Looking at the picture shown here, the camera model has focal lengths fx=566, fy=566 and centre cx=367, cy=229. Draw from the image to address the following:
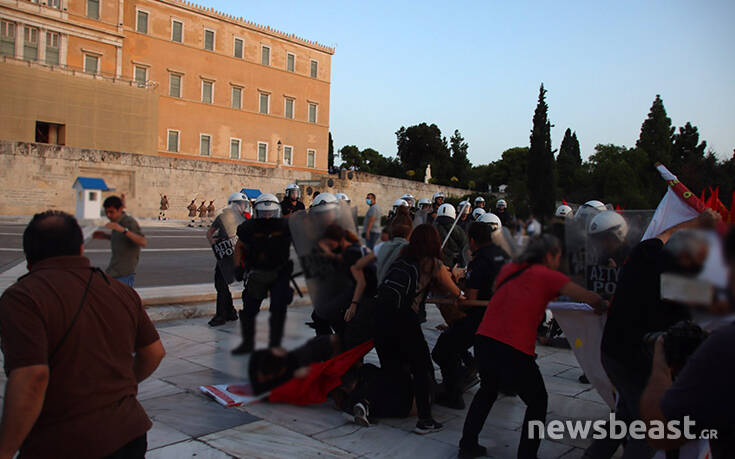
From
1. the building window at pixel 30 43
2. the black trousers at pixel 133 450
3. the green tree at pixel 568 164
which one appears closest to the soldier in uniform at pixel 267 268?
the black trousers at pixel 133 450

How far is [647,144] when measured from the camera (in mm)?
4828

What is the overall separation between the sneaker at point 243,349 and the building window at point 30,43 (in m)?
51.2

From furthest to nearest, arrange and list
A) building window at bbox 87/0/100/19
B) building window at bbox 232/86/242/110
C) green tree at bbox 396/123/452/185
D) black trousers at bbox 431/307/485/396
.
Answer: green tree at bbox 396/123/452/185 < building window at bbox 232/86/242/110 < building window at bbox 87/0/100/19 < black trousers at bbox 431/307/485/396

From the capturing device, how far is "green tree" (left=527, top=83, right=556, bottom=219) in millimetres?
2287

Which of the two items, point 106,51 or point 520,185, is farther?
point 106,51

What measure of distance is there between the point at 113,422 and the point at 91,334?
1.30 ft

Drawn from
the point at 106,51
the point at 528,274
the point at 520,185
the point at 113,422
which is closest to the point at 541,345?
the point at 528,274

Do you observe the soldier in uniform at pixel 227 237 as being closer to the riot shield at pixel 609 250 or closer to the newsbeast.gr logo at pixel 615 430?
the riot shield at pixel 609 250

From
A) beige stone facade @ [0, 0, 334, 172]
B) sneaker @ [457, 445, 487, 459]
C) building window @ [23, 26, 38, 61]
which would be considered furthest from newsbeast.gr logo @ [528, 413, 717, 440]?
building window @ [23, 26, 38, 61]

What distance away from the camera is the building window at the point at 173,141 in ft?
173

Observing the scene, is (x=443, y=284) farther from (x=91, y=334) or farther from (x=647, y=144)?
(x=647, y=144)

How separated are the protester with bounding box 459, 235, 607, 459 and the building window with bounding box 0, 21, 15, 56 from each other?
5073 cm

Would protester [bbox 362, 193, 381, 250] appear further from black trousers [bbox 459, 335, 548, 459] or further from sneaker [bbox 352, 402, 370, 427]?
sneaker [bbox 352, 402, 370, 427]

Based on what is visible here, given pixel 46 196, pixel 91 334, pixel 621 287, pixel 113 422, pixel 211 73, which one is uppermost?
pixel 211 73
